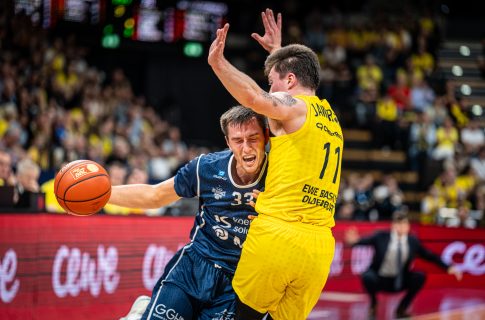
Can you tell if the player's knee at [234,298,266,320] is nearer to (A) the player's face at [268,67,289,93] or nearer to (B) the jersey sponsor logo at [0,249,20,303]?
(A) the player's face at [268,67,289,93]

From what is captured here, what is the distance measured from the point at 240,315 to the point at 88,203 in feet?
4.00

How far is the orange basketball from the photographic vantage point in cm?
540

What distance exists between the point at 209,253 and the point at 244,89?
4.23 ft

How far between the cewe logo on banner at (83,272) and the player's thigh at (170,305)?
4091mm

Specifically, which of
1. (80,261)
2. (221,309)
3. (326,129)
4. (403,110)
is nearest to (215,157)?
(326,129)

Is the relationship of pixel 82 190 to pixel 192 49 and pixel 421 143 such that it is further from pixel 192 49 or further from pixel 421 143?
pixel 421 143

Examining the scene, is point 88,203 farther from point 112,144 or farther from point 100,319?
point 112,144

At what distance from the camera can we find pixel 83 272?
9.64 metres

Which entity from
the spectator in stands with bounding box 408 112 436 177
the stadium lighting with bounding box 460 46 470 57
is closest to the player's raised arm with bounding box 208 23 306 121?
the spectator in stands with bounding box 408 112 436 177

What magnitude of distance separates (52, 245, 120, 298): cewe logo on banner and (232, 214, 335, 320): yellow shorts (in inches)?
180

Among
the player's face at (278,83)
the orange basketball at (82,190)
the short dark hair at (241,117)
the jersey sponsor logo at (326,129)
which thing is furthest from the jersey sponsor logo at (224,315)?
the player's face at (278,83)

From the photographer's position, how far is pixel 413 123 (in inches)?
786

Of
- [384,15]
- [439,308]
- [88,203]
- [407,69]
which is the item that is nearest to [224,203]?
[88,203]

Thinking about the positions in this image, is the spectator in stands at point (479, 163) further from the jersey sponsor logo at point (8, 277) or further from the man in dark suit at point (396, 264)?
the jersey sponsor logo at point (8, 277)
